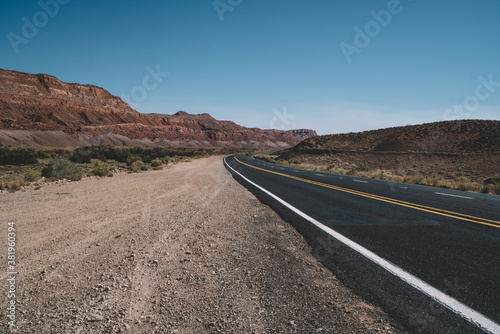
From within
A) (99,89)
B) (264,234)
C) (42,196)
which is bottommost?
(42,196)

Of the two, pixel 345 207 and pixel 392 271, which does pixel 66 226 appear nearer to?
pixel 392 271

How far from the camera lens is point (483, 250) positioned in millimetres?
3426

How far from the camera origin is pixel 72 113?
100 m

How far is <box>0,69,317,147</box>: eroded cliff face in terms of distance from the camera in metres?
83.1

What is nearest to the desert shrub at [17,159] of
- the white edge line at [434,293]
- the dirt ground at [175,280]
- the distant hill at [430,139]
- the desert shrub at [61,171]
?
the desert shrub at [61,171]

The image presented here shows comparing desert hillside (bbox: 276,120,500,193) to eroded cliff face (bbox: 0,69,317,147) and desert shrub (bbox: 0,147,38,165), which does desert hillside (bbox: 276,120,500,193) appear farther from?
eroded cliff face (bbox: 0,69,317,147)

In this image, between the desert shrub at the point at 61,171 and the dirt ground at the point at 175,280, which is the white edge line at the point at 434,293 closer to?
the dirt ground at the point at 175,280

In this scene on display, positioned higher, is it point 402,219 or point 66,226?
point 402,219

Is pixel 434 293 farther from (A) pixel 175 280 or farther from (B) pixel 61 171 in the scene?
(B) pixel 61 171

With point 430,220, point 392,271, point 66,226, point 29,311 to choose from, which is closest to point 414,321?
point 392,271

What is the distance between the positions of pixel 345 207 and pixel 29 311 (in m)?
6.38

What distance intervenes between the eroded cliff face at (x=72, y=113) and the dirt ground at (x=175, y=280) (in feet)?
309

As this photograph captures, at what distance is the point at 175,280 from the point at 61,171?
15444 mm

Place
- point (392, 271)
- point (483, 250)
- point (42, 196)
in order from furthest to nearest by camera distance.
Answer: point (42, 196)
point (483, 250)
point (392, 271)
